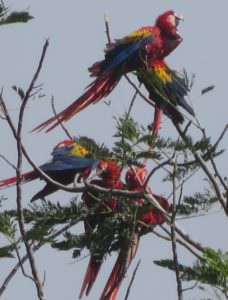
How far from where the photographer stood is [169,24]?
6324mm

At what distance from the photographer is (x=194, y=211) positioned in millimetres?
4941

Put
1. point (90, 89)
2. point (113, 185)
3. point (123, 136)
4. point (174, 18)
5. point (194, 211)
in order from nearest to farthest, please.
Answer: point (123, 136)
point (194, 211)
point (113, 185)
point (90, 89)
point (174, 18)

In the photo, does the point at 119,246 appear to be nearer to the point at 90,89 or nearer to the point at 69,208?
the point at 69,208

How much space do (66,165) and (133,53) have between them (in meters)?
0.85

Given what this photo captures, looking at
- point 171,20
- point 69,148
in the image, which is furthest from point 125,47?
point 69,148

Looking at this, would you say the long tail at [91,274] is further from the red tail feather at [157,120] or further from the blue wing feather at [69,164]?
the red tail feather at [157,120]

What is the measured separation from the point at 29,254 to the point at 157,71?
1.75m

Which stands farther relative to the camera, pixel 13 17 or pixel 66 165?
pixel 66 165

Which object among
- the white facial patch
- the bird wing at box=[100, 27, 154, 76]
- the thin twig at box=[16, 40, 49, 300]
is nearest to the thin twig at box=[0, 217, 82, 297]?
the thin twig at box=[16, 40, 49, 300]

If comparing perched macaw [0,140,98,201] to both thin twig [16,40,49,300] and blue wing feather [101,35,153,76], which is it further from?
thin twig [16,40,49,300]

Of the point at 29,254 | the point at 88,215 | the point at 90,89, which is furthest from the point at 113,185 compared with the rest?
the point at 29,254

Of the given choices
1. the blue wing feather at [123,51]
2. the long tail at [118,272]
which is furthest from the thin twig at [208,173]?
the blue wing feather at [123,51]

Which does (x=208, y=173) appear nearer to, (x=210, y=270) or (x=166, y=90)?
(x=210, y=270)

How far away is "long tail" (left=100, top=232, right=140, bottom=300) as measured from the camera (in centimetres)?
519
